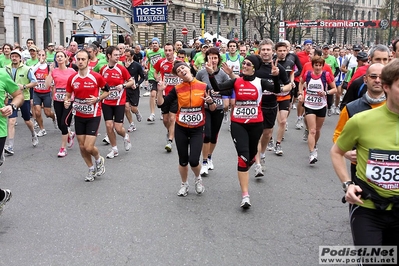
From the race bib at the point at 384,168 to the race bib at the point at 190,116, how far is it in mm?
3795

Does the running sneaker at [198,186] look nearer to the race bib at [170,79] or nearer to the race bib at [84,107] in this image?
the race bib at [84,107]

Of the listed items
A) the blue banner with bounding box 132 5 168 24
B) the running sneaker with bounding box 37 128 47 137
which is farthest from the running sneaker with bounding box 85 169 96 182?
the blue banner with bounding box 132 5 168 24

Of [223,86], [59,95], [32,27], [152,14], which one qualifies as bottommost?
[59,95]

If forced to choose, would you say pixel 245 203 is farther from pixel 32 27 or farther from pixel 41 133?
pixel 32 27

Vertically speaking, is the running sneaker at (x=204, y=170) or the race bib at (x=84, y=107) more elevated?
the race bib at (x=84, y=107)

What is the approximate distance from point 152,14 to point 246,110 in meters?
16.3

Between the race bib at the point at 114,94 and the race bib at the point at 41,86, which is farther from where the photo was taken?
the race bib at the point at 41,86

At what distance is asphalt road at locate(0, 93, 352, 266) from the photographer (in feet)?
16.1

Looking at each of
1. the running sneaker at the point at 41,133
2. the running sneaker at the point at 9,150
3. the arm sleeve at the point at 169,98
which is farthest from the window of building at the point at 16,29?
the arm sleeve at the point at 169,98

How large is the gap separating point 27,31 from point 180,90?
4240 cm

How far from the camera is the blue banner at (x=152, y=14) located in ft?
71.2

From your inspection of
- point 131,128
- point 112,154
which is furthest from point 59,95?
point 131,128

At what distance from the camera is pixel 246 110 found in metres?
6.64

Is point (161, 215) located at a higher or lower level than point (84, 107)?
lower
